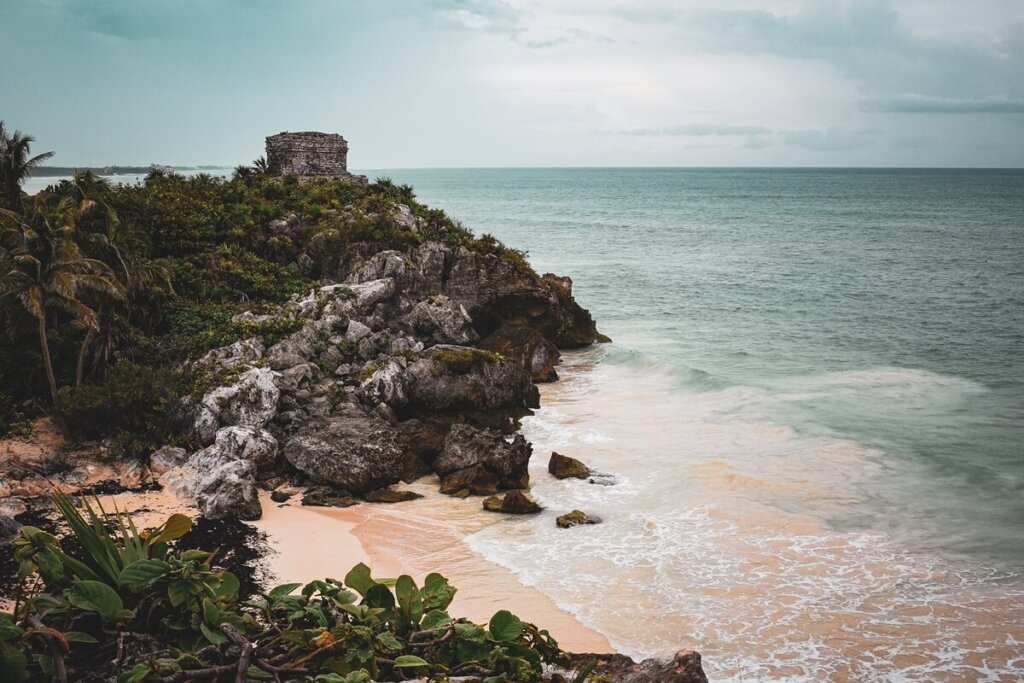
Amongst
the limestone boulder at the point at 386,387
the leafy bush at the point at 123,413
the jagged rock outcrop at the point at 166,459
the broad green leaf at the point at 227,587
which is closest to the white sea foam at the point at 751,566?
the limestone boulder at the point at 386,387

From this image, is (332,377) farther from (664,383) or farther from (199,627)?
(199,627)

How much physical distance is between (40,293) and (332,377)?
6.93 m

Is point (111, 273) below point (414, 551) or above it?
above

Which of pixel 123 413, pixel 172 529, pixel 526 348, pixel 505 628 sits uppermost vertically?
pixel 172 529

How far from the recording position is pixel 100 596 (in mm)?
3363

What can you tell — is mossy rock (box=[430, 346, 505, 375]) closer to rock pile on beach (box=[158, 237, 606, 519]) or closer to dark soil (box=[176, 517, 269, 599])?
rock pile on beach (box=[158, 237, 606, 519])

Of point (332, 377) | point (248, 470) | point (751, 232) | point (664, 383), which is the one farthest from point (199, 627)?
point (751, 232)

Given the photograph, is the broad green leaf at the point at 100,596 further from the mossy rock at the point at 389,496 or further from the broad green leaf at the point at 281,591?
the mossy rock at the point at 389,496

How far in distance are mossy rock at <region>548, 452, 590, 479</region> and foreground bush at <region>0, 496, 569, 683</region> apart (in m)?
13.2

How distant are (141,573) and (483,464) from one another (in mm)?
13124

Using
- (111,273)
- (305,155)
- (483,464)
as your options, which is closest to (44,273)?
(111,273)

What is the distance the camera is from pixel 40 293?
1546 centimetres

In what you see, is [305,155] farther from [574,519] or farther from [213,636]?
[213,636]

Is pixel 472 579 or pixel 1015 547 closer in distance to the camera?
pixel 472 579
